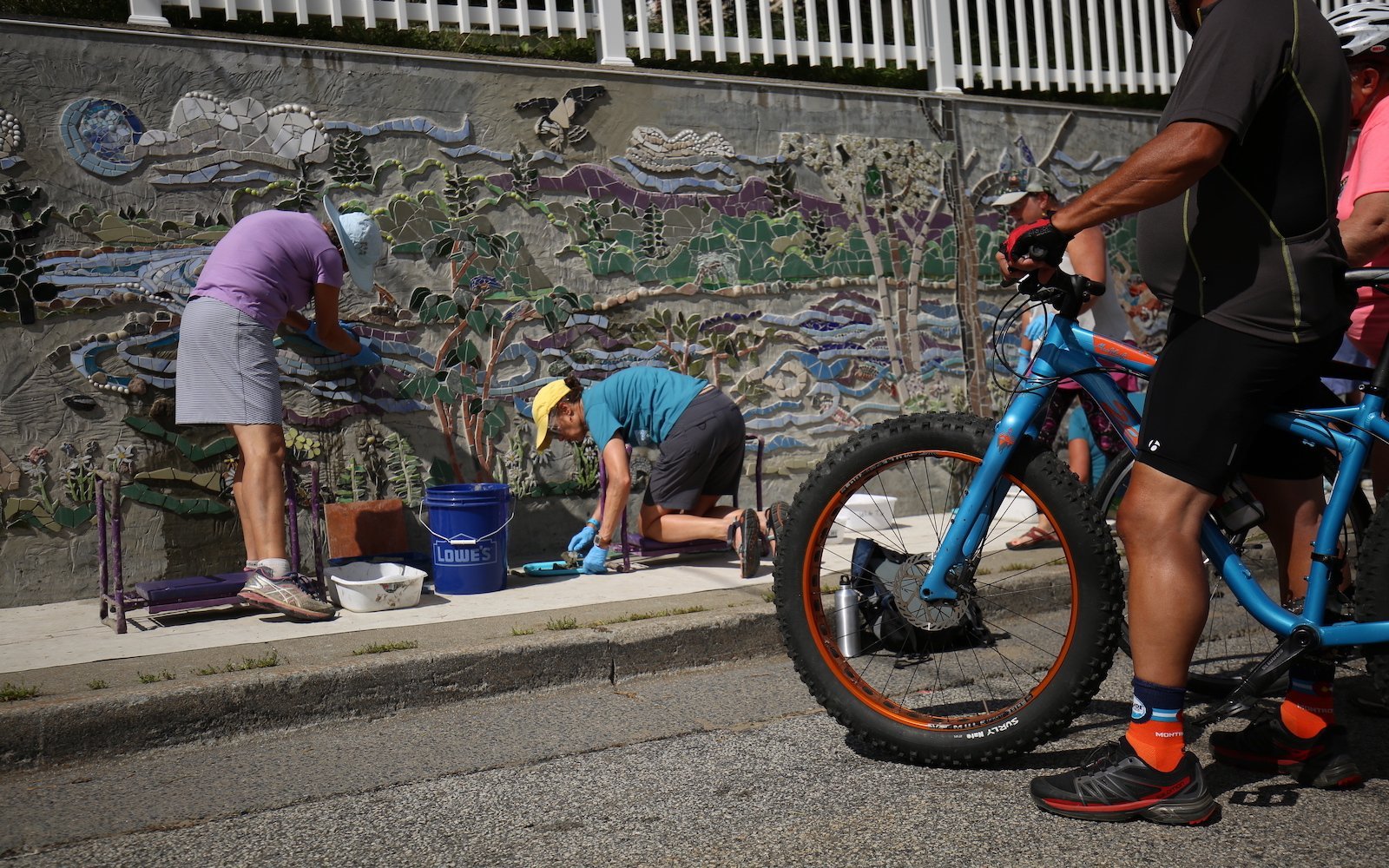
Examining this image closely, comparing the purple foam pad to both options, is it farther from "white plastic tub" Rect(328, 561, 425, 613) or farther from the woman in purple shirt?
"white plastic tub" Rect(328, 561, 425, 613)

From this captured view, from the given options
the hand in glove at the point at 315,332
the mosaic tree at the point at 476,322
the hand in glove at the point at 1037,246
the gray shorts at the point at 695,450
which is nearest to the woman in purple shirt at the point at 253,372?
the hand in glove at the point at 315,332

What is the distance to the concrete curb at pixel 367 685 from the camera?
3.64 m

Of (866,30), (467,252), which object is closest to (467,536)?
(467,252)

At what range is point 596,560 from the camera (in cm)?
591

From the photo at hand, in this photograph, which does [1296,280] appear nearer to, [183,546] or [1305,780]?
[1305,780]

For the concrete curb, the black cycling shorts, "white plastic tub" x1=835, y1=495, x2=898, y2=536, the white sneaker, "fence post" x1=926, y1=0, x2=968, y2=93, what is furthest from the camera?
"fence post" x1=926, y1=0, x2=968, y2=93

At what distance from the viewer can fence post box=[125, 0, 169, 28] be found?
5.89 meters

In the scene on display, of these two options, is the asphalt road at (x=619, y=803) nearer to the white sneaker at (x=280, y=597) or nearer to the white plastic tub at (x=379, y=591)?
the white sneaker at (x=280, y=597)

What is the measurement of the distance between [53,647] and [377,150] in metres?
2.93

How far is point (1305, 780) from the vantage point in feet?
10.1

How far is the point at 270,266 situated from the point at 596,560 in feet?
6.72

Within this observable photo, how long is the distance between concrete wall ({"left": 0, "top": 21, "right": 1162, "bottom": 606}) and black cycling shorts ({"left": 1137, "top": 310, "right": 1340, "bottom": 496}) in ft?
12.5

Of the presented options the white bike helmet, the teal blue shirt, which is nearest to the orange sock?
the white bike helmet

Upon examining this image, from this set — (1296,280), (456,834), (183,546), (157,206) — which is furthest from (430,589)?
(1296,280)
